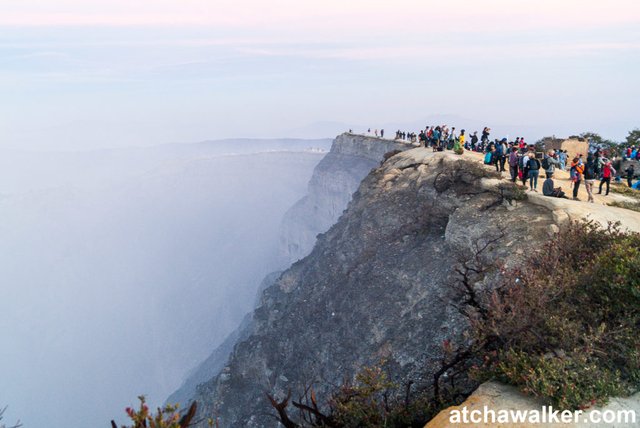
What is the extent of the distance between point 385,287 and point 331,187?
2020 inches

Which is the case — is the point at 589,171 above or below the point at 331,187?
above

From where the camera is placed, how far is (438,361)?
1512 cm

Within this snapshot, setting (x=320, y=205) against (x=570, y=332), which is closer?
(x=570, y=332)

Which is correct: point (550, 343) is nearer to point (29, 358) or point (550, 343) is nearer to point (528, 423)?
point (528, 423)

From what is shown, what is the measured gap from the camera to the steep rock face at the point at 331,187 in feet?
198

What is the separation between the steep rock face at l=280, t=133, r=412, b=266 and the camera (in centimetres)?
6022

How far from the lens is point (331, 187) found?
2899 inches

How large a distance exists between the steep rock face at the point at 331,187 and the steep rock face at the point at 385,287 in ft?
54.6

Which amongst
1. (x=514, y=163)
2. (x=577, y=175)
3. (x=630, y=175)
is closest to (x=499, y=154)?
(x=514, y=163)

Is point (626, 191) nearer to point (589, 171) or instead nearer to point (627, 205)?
point (627, 205)

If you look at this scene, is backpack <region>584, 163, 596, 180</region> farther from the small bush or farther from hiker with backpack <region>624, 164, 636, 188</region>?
hiker with backpack <region>624, 164, 636, 188</region>

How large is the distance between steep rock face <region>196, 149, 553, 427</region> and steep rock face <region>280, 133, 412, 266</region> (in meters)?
16.7

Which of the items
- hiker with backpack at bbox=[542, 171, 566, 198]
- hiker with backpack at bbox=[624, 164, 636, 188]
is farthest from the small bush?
hiker with backpack at bbox=[542, 171, 566, 198]

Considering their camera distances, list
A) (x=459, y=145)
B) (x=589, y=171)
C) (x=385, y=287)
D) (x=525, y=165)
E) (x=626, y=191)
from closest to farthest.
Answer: (x=589, y=171) → (x=525, y=165) → (x=385, y=287) → (x=626, y=191) → (x=459, y=145)
